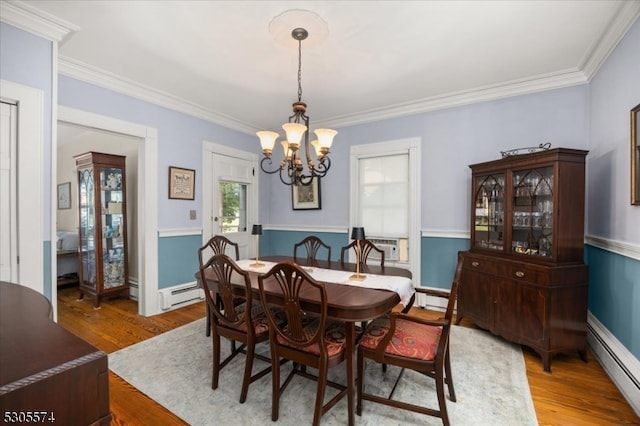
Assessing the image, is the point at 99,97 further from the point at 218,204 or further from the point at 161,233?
the point at 218,204

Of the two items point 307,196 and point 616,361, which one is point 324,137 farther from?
point 616,361

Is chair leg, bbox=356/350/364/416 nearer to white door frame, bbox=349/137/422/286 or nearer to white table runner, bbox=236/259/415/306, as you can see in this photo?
white table runner, bbox=236/259/415/306

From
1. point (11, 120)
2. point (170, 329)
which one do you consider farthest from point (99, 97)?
point (170, 329)

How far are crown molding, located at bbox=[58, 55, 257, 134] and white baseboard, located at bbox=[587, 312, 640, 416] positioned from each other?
458 centimetres

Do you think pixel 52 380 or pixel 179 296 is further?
pixel 179 296

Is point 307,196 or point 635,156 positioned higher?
point 635,156

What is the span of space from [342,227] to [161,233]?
7.64 ft

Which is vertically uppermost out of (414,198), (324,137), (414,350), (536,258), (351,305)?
(324,137)

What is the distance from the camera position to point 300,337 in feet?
5.56

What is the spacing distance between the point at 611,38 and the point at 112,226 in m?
5.47

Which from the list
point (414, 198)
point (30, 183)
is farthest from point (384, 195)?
point (30, 183)

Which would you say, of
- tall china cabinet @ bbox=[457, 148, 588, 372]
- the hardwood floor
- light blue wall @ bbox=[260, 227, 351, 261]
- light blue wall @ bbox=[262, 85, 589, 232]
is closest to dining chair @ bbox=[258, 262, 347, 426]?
the hardwood floor

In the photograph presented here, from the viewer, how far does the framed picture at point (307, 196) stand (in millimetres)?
4488

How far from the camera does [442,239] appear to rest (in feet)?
11.7
